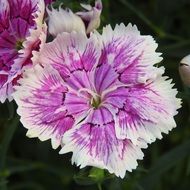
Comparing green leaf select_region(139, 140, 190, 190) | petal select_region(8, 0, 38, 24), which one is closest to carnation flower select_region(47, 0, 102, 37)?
petal select_region(8, 0, 38, 24)

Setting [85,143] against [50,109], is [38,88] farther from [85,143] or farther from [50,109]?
[85,143]

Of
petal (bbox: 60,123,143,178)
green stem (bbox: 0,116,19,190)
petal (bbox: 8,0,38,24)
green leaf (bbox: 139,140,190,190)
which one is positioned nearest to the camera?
petal (bbox: 60,123,143,178)

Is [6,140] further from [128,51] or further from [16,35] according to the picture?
[128,51]

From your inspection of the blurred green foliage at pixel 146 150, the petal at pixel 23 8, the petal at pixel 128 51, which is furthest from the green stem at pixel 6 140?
the petal at pixel 128 51

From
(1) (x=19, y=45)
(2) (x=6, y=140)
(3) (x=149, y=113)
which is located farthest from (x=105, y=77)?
(2) (x=6, y=140)

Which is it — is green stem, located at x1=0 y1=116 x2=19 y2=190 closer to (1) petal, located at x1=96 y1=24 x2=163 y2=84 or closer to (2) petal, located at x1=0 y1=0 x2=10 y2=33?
(2) petal, located at x1=0 y1=0 x2=10 y2=33

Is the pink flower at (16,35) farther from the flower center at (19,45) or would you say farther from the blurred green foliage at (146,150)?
the blurred green foliage at (146,150)

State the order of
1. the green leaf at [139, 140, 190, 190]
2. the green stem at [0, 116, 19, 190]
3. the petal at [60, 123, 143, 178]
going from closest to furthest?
the petal at [60, 123, 143, 178], the green stem at [0, 116, 19, 190], the green leaf at [139, 140, 190, 190]

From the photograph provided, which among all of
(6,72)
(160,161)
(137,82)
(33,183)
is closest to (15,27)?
(6,72)
